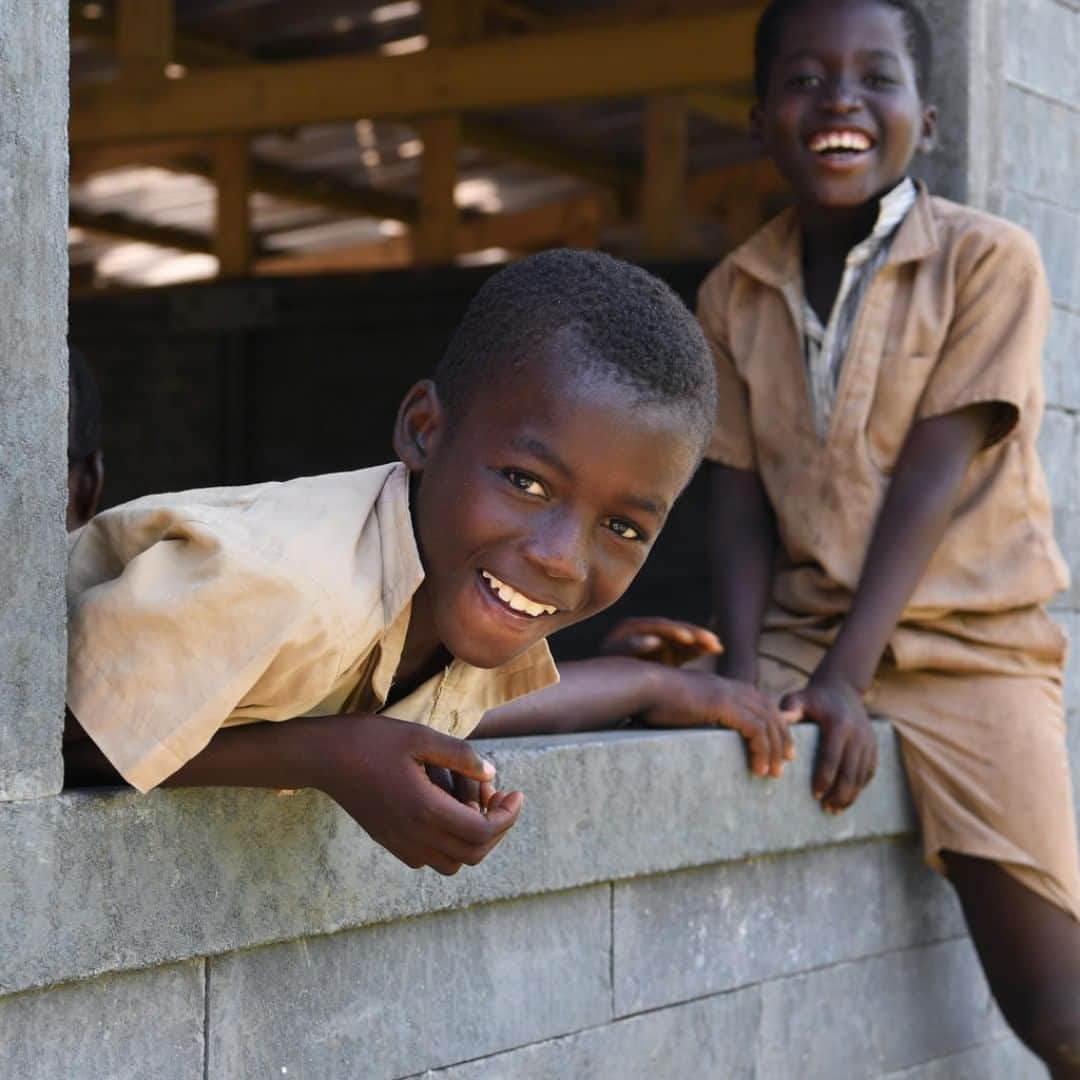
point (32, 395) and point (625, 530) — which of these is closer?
point (32, 395)

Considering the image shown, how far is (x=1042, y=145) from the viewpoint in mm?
4000

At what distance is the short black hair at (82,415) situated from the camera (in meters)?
3.47

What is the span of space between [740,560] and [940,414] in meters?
0.45

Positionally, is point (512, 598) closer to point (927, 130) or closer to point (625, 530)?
point (625, 530)

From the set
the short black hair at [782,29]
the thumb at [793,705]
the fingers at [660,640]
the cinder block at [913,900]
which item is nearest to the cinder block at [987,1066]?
the cinder block at [913,900]

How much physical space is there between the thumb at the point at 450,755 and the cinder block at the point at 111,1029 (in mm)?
380

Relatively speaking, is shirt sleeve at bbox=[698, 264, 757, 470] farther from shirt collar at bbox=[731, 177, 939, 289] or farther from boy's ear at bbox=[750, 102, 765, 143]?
boy's ear at bbox=[750, 102, 765, 143]

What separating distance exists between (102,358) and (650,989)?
601 centimetres

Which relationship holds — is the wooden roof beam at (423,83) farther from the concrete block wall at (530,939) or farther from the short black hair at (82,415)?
the concrete block wall at (530,939)

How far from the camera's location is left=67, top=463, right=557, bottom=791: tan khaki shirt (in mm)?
1895

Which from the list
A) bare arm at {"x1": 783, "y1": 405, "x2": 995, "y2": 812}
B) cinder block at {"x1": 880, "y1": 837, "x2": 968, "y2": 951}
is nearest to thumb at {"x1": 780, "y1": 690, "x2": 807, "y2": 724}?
bare arm at {"x1": 783, "y1": 405, "x2": 995, "y2": 812}

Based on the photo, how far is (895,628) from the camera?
3.35 meters

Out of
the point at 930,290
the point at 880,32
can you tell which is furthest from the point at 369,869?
the point at 880,32

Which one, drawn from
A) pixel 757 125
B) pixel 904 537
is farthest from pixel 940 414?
pixel 757 125
